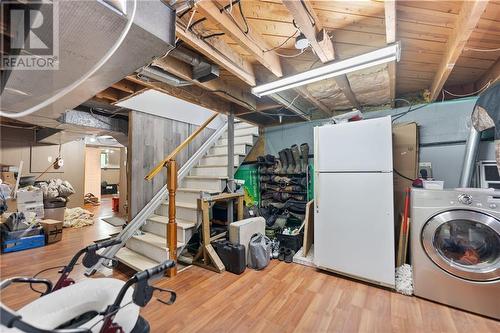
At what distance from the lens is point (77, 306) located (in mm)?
1043

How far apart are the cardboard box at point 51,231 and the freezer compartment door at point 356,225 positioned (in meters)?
4.62

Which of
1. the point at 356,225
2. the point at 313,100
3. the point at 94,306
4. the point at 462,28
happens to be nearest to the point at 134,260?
the point at 94,306

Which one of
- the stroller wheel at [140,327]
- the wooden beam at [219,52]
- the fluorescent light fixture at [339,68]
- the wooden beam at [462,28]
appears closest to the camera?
the stroller wheel at [140,327]

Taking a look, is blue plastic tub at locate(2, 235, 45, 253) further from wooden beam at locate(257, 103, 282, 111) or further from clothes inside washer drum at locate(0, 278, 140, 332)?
wooden beam at locate(257, 103, 282, 111)

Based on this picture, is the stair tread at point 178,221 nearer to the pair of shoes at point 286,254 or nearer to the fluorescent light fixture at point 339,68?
the pair of shoes at point 286,254

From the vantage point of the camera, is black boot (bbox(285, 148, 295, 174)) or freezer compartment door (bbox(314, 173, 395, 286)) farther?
black boot (bbox(285, 148, 295, 174))

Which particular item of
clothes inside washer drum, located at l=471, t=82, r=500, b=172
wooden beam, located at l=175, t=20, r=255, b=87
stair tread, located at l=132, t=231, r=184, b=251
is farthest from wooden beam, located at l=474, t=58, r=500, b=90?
stair tread, located at l=132, t=231, r=184, b=251

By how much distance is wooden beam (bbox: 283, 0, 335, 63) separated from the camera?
4.12 ft

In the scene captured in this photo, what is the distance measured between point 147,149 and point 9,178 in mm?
3645

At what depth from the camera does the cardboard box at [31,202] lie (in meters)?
4.26

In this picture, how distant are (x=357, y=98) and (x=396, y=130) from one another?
0.70m

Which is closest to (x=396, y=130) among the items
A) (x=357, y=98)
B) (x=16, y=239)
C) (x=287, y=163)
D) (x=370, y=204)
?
(x=357, y=98)

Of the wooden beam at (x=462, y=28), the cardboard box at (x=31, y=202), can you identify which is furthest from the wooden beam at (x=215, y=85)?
the cardboard box at (x=31, y=202)

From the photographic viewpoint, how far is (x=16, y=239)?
11.8 ft
